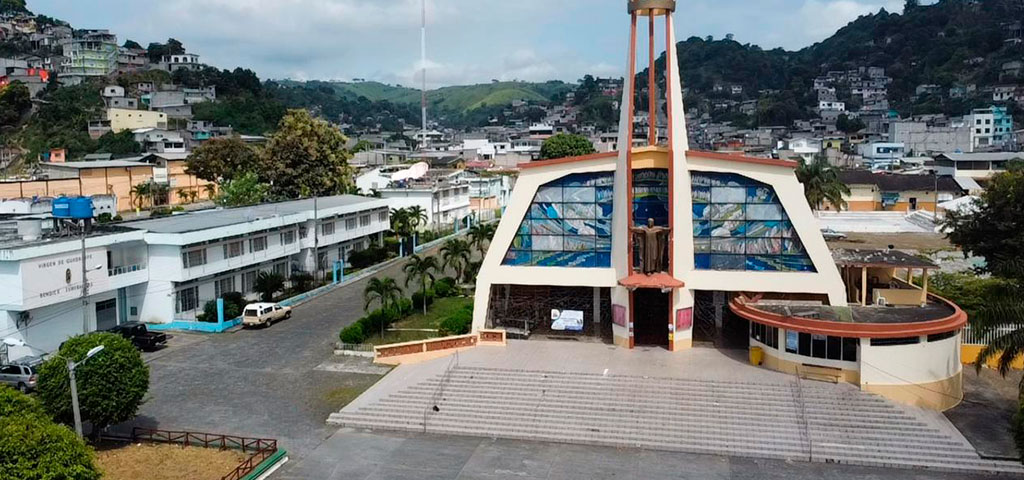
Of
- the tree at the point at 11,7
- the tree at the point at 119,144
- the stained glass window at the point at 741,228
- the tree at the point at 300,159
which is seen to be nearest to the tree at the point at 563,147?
A: the tree at the point at 300,159

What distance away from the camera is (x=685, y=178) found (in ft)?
91.9

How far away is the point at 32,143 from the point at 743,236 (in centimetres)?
9904

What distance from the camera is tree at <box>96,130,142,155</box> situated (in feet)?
312

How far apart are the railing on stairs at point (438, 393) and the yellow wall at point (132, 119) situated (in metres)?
92.2

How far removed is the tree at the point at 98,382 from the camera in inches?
755

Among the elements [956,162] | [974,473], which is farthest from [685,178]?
[956,162]

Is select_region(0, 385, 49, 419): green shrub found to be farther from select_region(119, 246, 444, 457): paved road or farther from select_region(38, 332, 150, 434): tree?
select_region(119, 246, 444, 457): paved road

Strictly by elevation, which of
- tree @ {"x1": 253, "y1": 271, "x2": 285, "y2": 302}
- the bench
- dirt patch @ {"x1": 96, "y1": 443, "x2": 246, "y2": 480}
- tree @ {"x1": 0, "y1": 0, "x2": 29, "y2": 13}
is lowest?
dirt patch @ {"x1": 96, "y1": 443, "x2": 246, "y2": 480}

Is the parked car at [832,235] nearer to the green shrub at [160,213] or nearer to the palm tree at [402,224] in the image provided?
the palm tree at [402,224]

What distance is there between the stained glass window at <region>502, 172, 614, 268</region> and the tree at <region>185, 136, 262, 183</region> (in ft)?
157

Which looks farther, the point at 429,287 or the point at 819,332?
the point at 429,287

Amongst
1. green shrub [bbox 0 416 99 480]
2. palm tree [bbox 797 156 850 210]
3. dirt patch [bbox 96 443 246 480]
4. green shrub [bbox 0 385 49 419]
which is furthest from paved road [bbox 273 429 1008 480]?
palm tree [bbox 797 156 850 210]

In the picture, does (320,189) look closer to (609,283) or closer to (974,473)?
(609,283)

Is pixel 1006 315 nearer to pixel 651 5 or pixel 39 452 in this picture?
pixel 651 5
